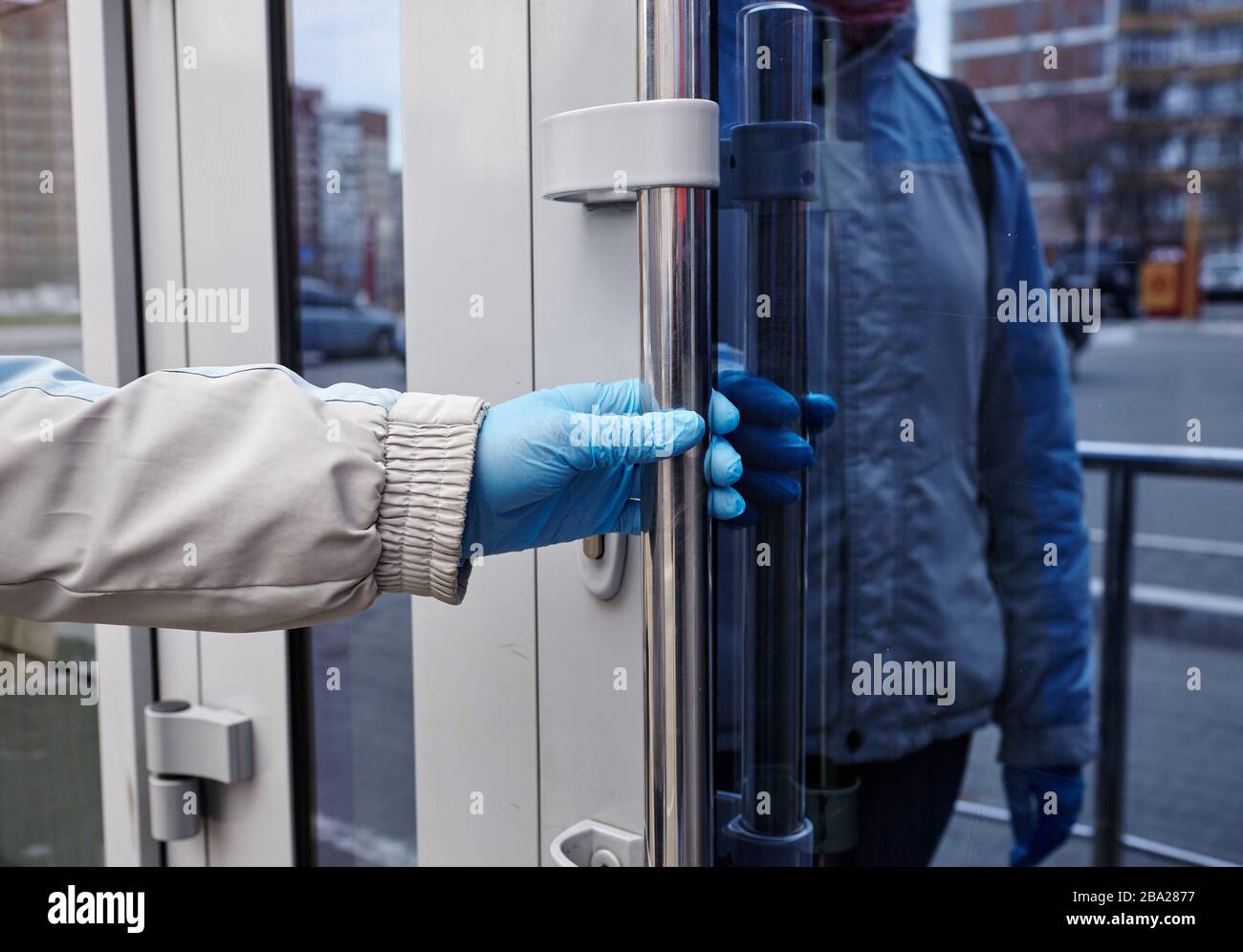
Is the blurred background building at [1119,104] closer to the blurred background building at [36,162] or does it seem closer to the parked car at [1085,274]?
the parked car at [1085,274]

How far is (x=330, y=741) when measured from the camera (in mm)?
1371

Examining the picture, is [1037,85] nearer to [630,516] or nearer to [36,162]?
[630,516]

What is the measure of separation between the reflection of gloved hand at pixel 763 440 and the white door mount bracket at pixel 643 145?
8.3 inches

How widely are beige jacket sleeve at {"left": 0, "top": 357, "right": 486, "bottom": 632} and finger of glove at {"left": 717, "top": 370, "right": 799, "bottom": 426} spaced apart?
0.69ft

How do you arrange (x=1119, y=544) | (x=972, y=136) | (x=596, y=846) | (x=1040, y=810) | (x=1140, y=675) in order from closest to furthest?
1. (x=596, y=846)
2. (x=972, y=136)
3. (x=1040, y=810)
4. (x=1119, y=544)
5. (x=1140, y=675)

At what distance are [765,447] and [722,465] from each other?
142mm

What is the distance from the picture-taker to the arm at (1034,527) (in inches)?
55.2

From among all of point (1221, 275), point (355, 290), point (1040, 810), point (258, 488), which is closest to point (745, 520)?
point (258, 488)

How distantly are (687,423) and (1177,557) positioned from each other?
524cm

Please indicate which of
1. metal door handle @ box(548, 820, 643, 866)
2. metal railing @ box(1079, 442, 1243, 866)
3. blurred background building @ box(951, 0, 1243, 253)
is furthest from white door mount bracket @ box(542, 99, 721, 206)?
metal railing @ box(1079, 442, 1243, 866)

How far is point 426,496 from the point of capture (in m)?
0.82

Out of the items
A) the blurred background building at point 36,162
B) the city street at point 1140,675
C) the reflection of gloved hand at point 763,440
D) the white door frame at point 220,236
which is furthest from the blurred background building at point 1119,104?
the blurred background building at point 36,162
